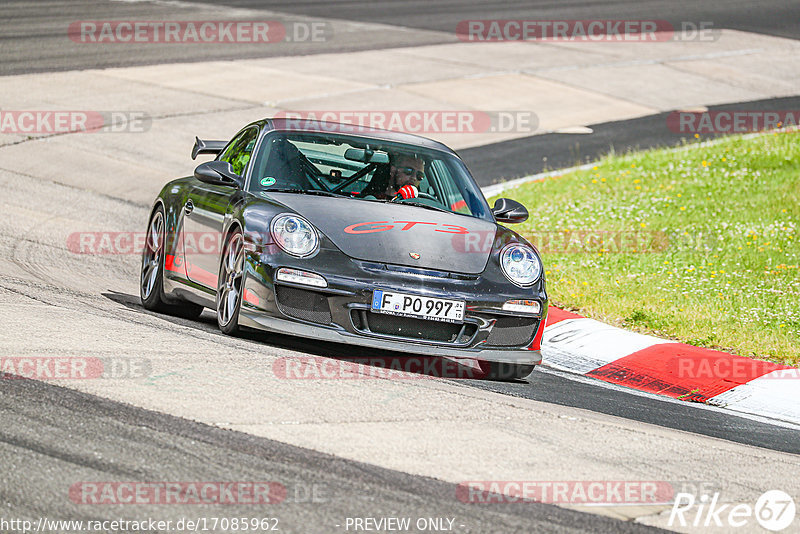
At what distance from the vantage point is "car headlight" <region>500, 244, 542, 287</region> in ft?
23.5

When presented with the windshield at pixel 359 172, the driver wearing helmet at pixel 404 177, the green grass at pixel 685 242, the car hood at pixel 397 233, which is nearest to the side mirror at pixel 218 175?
the windshield at pixel 359 172

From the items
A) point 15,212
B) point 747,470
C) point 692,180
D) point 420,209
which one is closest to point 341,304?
point 420,209

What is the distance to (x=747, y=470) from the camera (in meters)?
5.49

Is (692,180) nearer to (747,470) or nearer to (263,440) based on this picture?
(747,470)

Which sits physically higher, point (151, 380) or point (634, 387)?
point (151, 380)

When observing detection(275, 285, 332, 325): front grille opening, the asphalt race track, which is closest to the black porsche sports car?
detection(275, 285, 332, 325): front grille opening

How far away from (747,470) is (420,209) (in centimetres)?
297

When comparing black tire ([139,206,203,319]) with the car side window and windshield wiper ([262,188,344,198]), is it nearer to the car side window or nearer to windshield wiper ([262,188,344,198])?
the car side window

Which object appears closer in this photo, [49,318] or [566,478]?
[566,478]

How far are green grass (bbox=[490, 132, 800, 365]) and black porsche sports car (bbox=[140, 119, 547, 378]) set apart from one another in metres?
1.91

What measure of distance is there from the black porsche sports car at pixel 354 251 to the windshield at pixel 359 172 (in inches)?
0.4

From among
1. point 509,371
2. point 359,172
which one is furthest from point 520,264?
point 359,172

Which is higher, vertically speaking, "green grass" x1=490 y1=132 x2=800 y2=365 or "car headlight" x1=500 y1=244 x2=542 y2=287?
"car headlight" x1=500 y1=244 x2=542 y2=287

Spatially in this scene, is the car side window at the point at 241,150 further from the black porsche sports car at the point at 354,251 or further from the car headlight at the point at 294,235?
the car headlight at the point at 294,235
